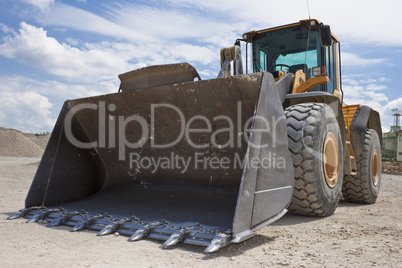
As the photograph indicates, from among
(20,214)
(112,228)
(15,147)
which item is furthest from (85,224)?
(15,147)

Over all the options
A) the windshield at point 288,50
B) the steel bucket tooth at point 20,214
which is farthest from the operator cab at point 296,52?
the steel bucket tooth at point 20,214

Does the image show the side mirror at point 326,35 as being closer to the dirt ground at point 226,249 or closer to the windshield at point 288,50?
the windshield at point 288,50

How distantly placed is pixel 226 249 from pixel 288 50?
3.31 meters

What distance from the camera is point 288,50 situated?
4945 millimetres

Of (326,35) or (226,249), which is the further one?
(326,35)

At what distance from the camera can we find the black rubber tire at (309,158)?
10.4 feet

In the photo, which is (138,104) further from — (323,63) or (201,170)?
(323,63)

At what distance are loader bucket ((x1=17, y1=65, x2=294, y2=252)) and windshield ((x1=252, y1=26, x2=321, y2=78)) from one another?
1.12m

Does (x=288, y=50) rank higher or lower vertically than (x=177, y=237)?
higher

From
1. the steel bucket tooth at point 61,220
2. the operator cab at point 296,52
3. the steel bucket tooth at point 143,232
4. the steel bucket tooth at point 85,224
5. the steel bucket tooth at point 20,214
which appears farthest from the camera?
the operator cab at point 296,52

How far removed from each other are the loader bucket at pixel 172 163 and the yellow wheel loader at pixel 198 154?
0.4 inches

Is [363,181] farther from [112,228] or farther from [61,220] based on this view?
[61,220]

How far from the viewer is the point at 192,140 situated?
3.72 m

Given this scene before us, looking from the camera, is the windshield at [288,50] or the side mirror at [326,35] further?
the windshield at [288,50]
